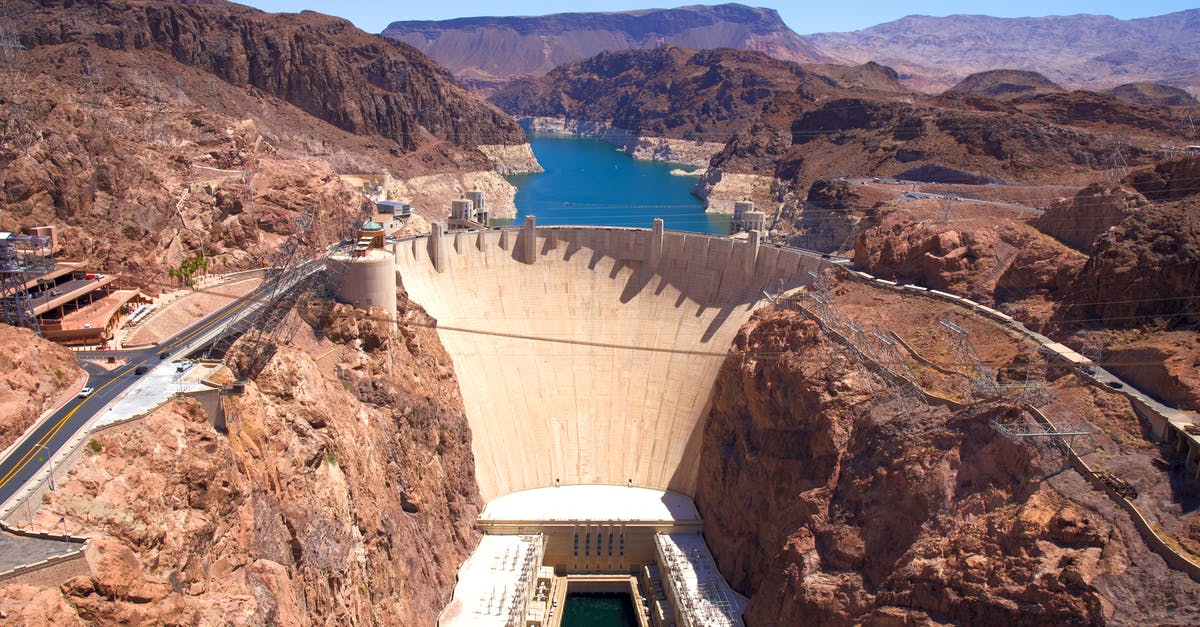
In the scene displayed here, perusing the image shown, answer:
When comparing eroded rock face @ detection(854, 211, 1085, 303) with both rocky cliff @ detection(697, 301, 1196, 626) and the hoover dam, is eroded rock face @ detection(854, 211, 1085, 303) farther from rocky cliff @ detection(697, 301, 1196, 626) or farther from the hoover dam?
rocky cliff @ detection(697, 301, 1196, 626)

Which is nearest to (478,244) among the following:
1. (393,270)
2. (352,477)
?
(393,270)

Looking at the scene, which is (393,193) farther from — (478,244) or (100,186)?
(100,186)

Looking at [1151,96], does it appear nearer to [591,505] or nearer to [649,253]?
[649,253]

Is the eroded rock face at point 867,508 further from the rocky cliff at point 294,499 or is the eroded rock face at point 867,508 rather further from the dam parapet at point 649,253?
the rocky cliff at point 294,499

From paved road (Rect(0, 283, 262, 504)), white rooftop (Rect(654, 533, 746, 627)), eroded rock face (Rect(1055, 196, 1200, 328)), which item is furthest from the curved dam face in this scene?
paved road (Rect(0, 283, 262, 504))

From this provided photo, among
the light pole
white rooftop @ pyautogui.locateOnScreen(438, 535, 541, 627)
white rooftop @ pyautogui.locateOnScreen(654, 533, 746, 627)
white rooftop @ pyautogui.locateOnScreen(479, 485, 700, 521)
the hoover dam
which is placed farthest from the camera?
white rooftop @ pyautogui.locateOnScreen(479, 485, 700, 521)
